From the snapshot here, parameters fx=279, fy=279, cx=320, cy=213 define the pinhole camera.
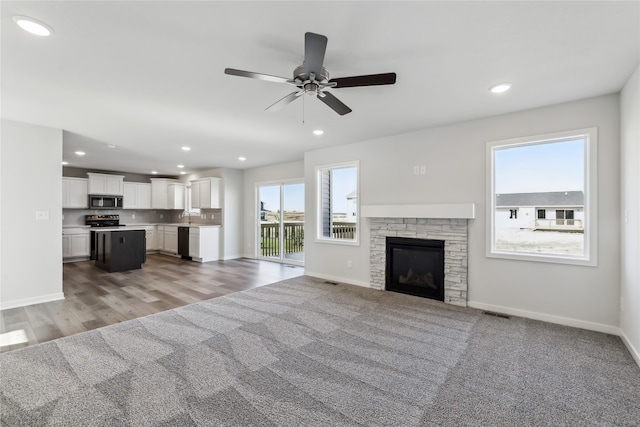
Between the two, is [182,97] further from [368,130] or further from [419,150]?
[419,150]

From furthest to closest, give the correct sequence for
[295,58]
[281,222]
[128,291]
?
[281,222] → [128,291] → [295,58]

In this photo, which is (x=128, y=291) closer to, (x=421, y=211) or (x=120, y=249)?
(x=120, y=249)

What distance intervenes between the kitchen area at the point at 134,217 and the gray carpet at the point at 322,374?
3606mm

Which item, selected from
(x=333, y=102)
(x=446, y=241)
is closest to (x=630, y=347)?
(x=446, y=241)

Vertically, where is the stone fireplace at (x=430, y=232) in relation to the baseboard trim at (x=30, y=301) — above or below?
above

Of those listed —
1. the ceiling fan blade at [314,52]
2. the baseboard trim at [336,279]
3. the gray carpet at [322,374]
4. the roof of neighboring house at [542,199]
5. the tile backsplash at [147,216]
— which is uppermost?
the ceiling fan blade at [314,52]

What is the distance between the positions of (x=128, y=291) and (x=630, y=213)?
641 cm

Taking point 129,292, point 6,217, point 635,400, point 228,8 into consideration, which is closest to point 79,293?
point 129,292

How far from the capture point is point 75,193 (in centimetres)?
746

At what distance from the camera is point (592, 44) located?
2094 mm

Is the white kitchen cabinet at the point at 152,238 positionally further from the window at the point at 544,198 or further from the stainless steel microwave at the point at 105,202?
the window at the point at 544,198

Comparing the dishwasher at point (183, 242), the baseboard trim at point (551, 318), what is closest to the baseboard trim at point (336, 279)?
the baseboard trim at point (551, 318)

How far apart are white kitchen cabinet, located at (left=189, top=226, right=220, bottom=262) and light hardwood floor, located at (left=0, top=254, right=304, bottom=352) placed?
306mm

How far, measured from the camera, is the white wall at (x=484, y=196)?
299 centimetres
